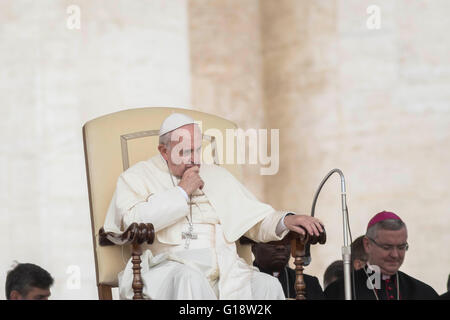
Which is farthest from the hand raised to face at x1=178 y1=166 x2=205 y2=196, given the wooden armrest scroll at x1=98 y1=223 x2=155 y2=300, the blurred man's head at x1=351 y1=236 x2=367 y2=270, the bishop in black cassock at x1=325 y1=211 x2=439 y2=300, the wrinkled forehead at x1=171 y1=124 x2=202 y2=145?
the blurred man's head at x1=351 y1=236 x2=367 y2=270

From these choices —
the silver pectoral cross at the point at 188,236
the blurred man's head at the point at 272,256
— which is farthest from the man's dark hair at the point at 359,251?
the silver pectoral cross at the point at 188,236

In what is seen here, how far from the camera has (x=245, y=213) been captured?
16.4 ft

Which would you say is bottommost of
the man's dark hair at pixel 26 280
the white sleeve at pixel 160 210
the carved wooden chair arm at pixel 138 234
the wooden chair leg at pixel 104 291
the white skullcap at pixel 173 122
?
the wooden chair leg at pixel 104 291

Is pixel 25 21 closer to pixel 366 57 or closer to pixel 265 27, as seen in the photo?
pixel 265 27

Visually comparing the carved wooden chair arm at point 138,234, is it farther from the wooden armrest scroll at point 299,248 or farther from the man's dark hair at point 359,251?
the man's dark hair at point 359,251

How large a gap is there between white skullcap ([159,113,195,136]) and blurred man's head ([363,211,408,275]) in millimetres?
1332

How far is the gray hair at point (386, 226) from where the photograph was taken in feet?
17.3

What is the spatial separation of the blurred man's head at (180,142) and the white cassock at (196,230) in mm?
125

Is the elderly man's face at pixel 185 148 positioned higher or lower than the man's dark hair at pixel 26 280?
higher

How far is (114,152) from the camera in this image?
17.1 feet

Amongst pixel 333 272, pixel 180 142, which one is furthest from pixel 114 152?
pixel 333 272

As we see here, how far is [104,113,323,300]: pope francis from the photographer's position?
4.45m

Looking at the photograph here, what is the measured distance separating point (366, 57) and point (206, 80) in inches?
57.8
